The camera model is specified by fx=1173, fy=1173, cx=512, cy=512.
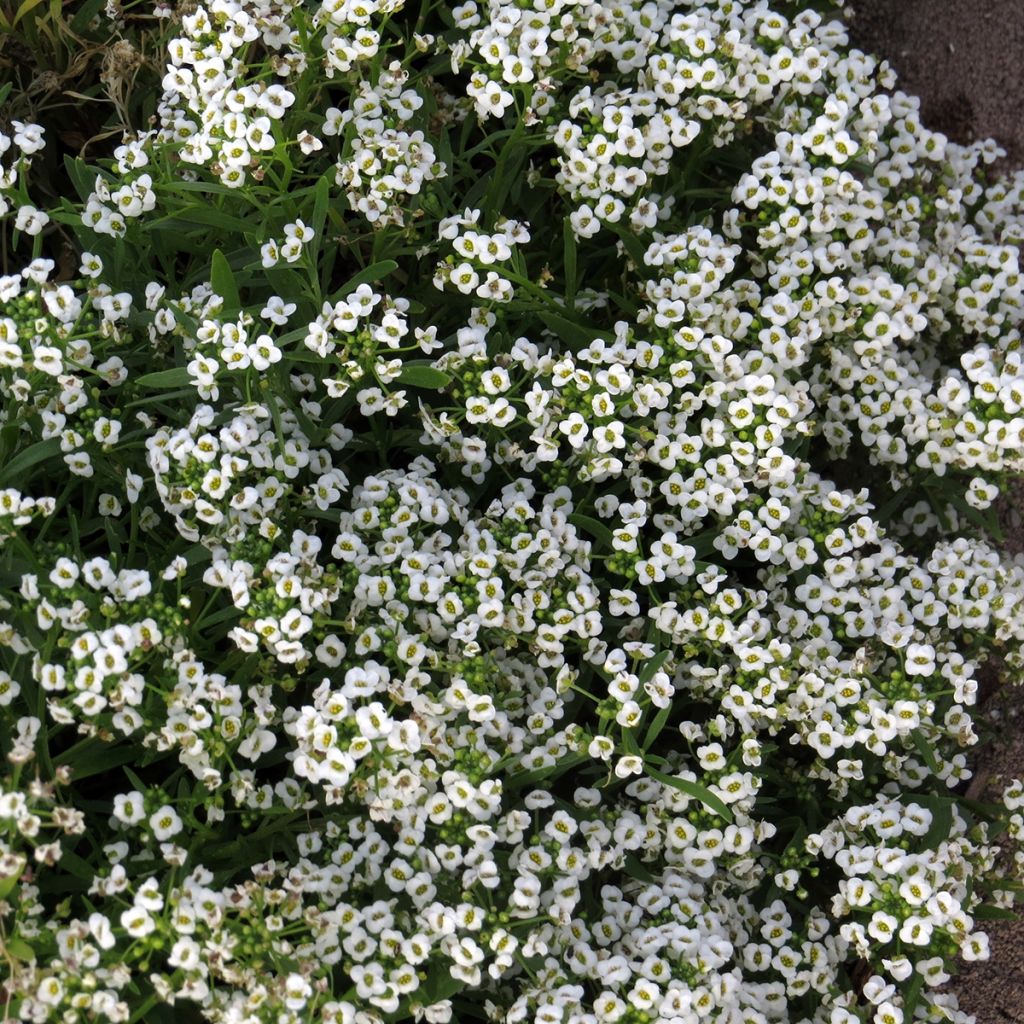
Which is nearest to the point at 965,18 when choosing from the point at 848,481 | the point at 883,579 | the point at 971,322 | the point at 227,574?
the point at 971,322

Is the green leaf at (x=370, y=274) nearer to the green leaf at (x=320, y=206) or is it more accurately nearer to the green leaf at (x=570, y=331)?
the green leaf at (x=320, y=206)

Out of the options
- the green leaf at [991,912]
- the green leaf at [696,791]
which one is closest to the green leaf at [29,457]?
the green leaf at [696,791]

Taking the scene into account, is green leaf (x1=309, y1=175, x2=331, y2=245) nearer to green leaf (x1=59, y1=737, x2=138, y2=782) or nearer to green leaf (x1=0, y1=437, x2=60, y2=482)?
green leaf (x1=0, y1=437, x2=60, y2=482)

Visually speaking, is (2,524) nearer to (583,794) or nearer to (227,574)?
(227,574)

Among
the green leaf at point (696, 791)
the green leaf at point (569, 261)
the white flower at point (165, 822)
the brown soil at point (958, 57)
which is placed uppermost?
the brown soil at point (958, 57)

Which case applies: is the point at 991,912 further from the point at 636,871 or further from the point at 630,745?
the point at 630,745

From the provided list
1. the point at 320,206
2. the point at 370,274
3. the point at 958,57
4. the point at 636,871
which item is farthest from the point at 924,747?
the point at 958,57

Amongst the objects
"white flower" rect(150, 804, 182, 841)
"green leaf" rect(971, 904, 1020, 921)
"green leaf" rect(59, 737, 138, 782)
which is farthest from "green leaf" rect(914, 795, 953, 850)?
"green leaf" rect(59, 737, 138, 782)
